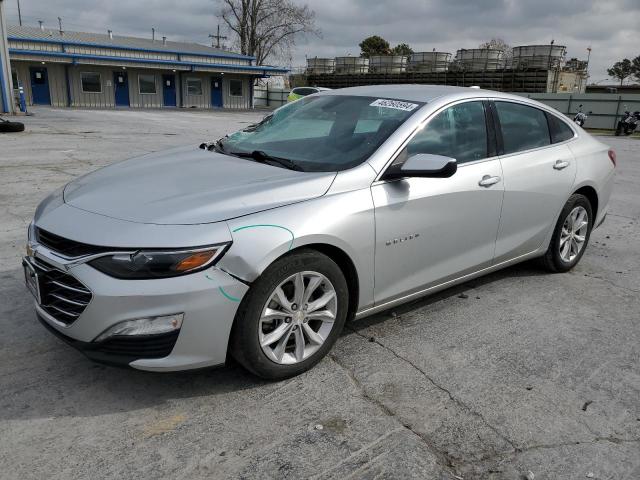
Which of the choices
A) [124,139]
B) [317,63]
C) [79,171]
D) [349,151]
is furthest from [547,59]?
[349,151]

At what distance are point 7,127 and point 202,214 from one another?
1545cm

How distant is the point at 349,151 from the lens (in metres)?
3.41

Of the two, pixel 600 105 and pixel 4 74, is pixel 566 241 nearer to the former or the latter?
pixel 4 74

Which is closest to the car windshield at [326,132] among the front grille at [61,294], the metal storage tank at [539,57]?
the front grille at [61,294]

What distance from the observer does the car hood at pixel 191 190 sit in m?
2.70

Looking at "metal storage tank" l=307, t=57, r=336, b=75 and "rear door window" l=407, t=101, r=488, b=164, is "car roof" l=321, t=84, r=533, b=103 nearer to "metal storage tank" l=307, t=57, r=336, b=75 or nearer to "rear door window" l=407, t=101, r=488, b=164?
"rear door window" l=407, t=101, r=488, b=164

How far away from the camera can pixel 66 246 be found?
2.66 meters

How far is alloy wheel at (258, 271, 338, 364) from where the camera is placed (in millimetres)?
2838

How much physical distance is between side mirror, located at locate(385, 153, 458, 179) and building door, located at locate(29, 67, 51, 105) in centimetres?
3633

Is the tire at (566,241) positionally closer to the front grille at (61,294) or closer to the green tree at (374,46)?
the front grille at (61,294)

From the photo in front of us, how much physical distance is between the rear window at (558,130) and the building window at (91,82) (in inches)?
1417

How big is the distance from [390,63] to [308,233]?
50403 millimetres

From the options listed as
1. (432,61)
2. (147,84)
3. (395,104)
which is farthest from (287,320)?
(432,61)

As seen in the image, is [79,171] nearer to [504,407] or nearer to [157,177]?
[157,177]
